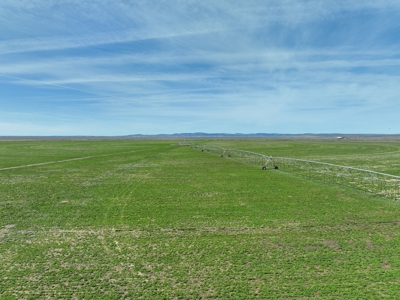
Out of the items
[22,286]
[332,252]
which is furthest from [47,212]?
[332,252]

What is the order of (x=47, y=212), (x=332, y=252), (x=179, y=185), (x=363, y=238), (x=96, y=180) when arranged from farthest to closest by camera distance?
1. (x=96, y=180)
2. (x=179, y=185)
3. (x=47, y=212)
4. (x=363, y=238)
5. (x=332, y=252)

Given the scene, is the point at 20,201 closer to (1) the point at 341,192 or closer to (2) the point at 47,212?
(2) the point at 47,212

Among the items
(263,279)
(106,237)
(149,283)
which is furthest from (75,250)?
(263,279)

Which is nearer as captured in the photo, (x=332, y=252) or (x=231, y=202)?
(x=332, y=252)

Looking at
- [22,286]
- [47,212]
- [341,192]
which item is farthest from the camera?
[341,192]

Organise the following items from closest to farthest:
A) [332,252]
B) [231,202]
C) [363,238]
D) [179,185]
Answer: [332,252] < [363,238] < [231,202] < [179,185]

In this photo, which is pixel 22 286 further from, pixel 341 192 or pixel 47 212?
pixel 341 192
